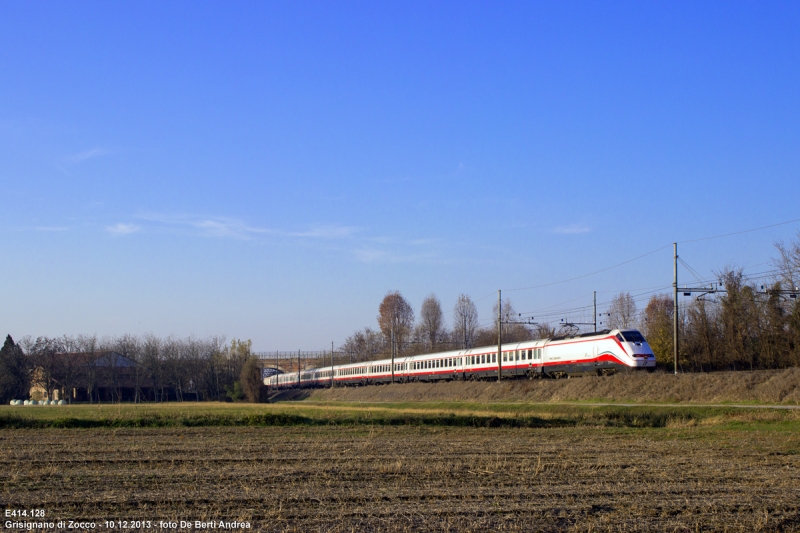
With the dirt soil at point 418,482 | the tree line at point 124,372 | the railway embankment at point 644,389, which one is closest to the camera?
the dirt soil at point 418,482

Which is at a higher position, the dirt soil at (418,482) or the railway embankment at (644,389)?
the dirt soil at (418,482)

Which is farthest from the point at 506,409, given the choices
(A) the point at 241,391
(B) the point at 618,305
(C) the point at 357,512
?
(B) the point at 618,305

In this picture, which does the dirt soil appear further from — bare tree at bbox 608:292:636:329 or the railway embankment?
bare tree at bbox 608:292:636:329

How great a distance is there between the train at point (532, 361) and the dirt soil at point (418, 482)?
79.0 feet

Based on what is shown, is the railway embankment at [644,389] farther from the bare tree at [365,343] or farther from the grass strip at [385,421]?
the bare tree at [365,343]

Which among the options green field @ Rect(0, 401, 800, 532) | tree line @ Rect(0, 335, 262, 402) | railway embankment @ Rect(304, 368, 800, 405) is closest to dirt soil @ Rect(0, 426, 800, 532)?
green field @ Rect(0, 401, 800, 532)

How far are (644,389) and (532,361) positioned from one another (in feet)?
48.2

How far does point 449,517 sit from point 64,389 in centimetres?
9755

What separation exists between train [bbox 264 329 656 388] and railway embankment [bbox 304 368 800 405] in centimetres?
131

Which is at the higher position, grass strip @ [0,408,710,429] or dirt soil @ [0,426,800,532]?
dirt soil @ [0,426,800,532]

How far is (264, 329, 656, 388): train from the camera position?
46.6 metres

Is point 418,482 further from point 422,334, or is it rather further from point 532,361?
point 422,334

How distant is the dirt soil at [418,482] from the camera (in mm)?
9906

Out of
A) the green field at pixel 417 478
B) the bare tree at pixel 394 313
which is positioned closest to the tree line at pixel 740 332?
the green field at pixel 417 478
